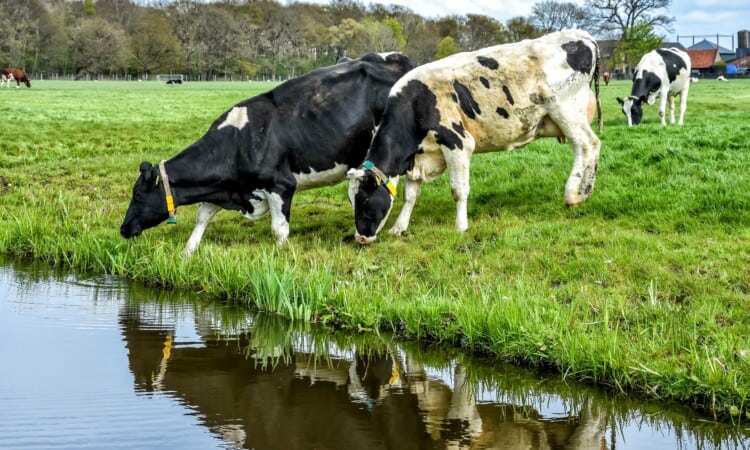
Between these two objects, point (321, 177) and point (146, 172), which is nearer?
point (146, 172)

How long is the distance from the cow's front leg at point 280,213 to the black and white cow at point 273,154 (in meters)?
0.01

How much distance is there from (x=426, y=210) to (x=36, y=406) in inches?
331

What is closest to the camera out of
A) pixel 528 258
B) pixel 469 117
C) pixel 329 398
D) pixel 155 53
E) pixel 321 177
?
pixel 329 398

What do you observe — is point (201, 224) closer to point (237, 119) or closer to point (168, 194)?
point (168, 194)

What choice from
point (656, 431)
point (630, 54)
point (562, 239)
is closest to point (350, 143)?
point (562, 239)

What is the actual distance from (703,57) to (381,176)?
155 metres

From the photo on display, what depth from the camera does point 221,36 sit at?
151 meters

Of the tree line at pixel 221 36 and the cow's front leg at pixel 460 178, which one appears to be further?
the tree line at pixel 221 36

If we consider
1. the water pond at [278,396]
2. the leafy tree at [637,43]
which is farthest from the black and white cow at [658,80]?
the leafy tree at [637,43]

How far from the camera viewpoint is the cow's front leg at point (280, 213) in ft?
42.2

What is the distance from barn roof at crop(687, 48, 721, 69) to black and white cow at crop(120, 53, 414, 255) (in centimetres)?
14803

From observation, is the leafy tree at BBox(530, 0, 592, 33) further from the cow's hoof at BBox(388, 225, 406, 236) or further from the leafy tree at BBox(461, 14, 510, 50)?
the cow's hoof at BBox(388, 225, 406, 236)

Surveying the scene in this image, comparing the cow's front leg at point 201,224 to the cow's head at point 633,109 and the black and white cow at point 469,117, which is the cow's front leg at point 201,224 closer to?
the black and white cow at point 469,117

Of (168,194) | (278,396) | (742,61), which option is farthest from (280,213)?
(742,61)
